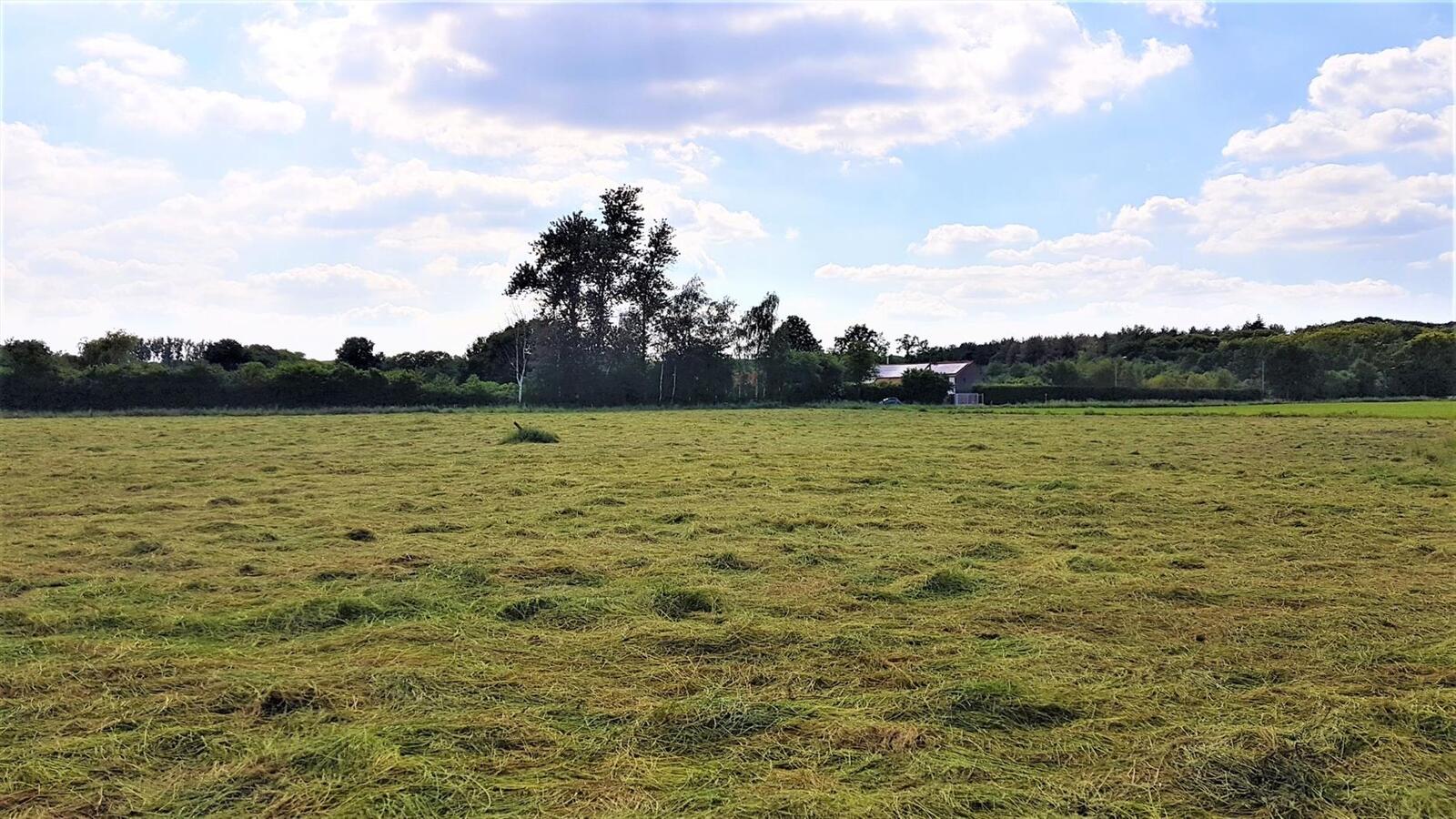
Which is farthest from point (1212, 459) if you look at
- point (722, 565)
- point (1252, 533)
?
point (722, 565)

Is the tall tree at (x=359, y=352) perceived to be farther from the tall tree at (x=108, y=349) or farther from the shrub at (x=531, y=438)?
the shrub at (x=531, y=438)

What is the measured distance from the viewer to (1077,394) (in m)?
60.2

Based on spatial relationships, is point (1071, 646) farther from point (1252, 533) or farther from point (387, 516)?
point (387, 516)

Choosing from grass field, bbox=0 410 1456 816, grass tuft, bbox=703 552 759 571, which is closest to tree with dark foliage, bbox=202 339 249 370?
grass field, bbox=0 410 1456 816

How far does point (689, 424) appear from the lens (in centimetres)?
2936

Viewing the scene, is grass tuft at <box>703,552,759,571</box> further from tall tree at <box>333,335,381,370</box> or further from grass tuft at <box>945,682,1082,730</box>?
tall tree at <box>333,335,381,370</box>

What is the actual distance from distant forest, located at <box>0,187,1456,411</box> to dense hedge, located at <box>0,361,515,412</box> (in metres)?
0.06

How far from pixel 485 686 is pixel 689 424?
24.9m

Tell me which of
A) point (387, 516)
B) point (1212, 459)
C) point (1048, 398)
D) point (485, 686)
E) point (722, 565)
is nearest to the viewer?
point (485, 686)

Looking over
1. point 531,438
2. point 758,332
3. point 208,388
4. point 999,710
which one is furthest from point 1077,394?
point 999,710

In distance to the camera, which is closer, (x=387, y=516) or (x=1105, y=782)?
(x=1105, y=782)

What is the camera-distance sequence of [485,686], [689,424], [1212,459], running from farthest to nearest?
1. [689,424]
2. [1212,459]
3. [485,686]

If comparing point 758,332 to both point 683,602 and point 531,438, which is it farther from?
point 683,602

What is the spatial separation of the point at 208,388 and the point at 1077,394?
50435mm
